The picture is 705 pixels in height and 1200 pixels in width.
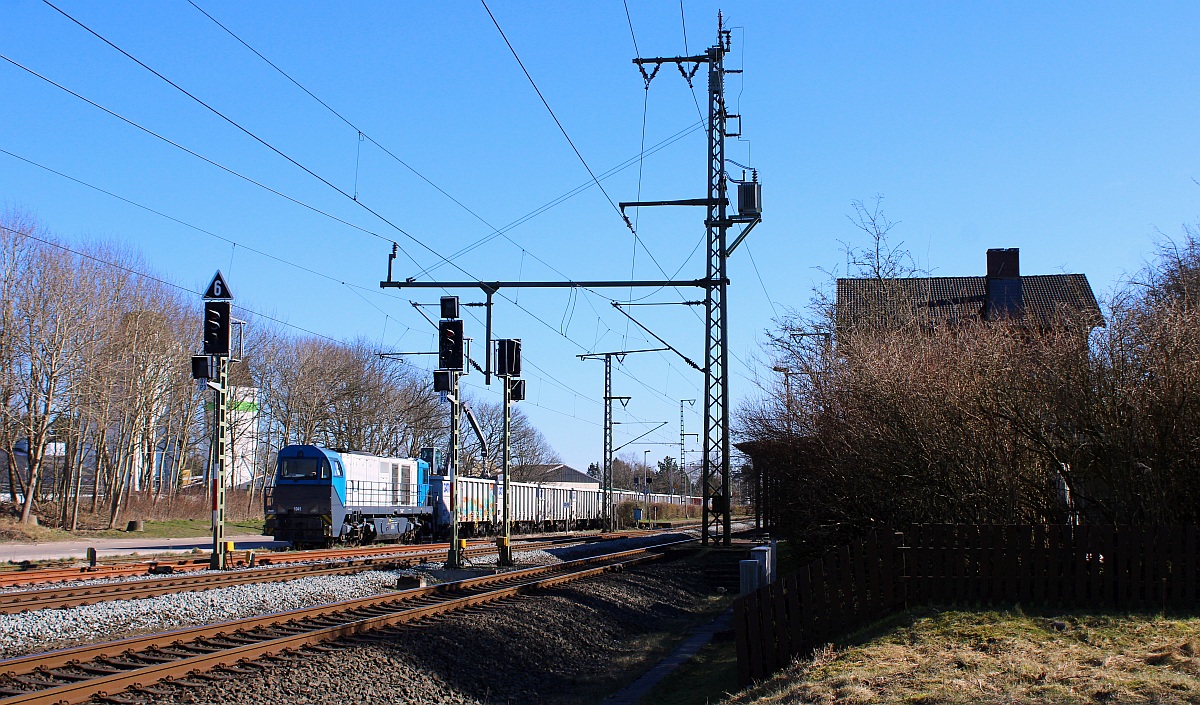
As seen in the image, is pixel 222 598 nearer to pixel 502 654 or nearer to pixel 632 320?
pixel 502 654

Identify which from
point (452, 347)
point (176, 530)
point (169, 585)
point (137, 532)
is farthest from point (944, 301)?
point (137, 532)

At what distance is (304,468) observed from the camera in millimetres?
30656

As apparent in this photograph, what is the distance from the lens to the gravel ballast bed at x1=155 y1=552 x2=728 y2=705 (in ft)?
30.3

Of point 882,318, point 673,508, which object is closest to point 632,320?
point 882,318

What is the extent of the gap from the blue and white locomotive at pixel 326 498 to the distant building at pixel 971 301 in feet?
52.4

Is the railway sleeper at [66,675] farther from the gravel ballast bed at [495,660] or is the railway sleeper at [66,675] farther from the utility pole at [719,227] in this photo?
the utility pole at [719,227]

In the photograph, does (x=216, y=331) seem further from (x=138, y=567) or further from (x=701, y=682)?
(x=701, y=682)

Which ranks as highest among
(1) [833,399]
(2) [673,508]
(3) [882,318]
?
(3) [882,318]

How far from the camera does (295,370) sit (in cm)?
6112

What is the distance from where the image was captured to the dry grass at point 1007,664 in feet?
25.1

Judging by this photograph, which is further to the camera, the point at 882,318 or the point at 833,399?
the point at 882,318

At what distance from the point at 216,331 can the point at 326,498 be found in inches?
453

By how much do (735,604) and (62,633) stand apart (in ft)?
25.5

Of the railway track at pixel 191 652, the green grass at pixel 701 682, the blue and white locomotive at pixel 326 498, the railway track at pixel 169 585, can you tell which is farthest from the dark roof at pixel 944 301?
the blue and white locomotive at pixel 326 498
